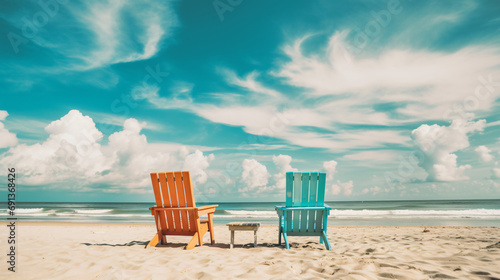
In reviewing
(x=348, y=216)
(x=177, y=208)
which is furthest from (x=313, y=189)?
(x=348, y=216)

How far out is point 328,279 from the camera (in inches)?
109

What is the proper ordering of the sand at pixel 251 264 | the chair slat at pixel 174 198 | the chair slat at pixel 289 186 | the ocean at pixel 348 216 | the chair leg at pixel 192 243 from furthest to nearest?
the ocean at pixel 348 216 → the chair slat at pixel 174 198 → the chair slat at pixel 289 186 → the chair leg at pixel 192 243 → the sand at pixel 251 264

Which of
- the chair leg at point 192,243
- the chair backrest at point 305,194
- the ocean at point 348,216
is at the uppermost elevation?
the chair backrest at point 305,194

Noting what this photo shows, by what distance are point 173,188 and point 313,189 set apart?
97.6 inches

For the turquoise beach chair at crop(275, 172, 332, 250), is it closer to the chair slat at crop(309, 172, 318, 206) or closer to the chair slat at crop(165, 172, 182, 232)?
the chair slat at crop(309, 172, 318, 206)

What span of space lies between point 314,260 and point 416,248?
201 centimetres

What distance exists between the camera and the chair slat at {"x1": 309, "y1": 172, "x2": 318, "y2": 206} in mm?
4844

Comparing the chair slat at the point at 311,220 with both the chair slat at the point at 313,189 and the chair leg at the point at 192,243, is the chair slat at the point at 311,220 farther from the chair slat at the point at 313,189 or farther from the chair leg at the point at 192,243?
the chair leg at the point at 192,243

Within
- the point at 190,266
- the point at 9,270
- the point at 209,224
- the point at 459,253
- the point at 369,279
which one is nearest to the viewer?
the point at 369,279

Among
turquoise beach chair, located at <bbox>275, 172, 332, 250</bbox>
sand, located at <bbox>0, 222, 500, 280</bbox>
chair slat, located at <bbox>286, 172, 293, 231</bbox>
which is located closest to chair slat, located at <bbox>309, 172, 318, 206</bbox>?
turquoise beach chair, located at <bbox>275, 172, 332, 250</bbox>

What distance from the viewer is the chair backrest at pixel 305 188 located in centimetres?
482

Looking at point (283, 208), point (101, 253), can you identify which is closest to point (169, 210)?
point (101, 253)

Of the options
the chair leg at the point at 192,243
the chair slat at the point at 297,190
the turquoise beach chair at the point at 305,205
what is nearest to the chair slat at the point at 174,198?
the chair leg at the point at 192,243

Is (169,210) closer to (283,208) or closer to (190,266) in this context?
(190,266)
